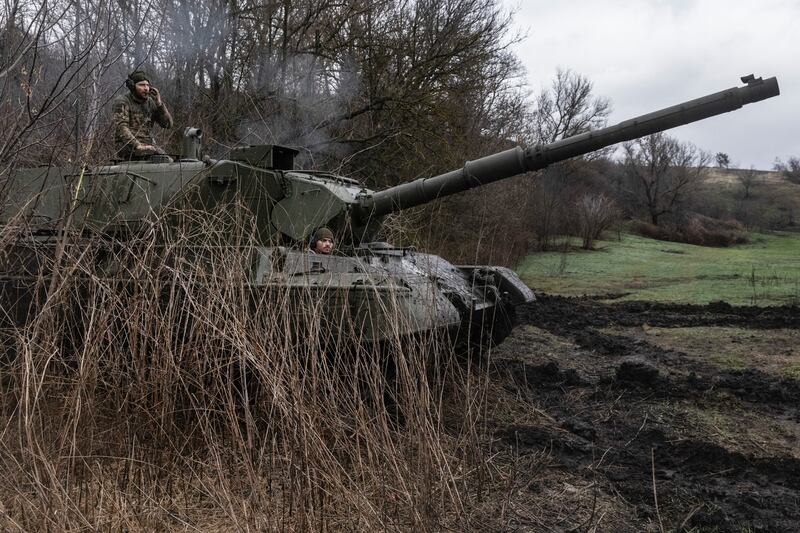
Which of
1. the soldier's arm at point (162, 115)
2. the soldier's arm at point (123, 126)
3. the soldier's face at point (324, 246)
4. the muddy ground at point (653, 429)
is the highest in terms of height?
the soldier's arm at point (162, 115)

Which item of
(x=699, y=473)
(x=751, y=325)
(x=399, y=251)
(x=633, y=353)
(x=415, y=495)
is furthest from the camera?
(x=751, y=325)

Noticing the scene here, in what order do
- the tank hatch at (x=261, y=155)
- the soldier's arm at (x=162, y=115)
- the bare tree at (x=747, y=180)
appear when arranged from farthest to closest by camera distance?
the bare tree at (x=747, y=180)
the soldier's arm at (x=162, y=115)
the tank hatch at (x=261, y=155)

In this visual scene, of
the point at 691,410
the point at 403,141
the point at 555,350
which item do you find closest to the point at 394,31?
the point at 403,141

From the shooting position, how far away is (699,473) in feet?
13.4

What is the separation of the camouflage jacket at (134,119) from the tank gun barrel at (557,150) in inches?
77.8

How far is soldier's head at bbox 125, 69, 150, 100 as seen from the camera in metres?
5.56

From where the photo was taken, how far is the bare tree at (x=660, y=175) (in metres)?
39.7

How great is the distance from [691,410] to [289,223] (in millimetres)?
3529

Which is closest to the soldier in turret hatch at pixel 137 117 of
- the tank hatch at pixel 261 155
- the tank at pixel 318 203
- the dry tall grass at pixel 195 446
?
the tank at pixel 318 203

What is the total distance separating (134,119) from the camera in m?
5.86

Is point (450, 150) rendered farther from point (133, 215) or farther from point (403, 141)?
point (133, 215)

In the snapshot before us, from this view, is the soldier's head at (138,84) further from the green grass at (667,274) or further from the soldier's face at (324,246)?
the green grass at (667,274)

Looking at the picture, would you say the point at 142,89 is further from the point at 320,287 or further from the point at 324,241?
the point at 320,287

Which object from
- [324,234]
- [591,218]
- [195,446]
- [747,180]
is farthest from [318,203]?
[747,180]
